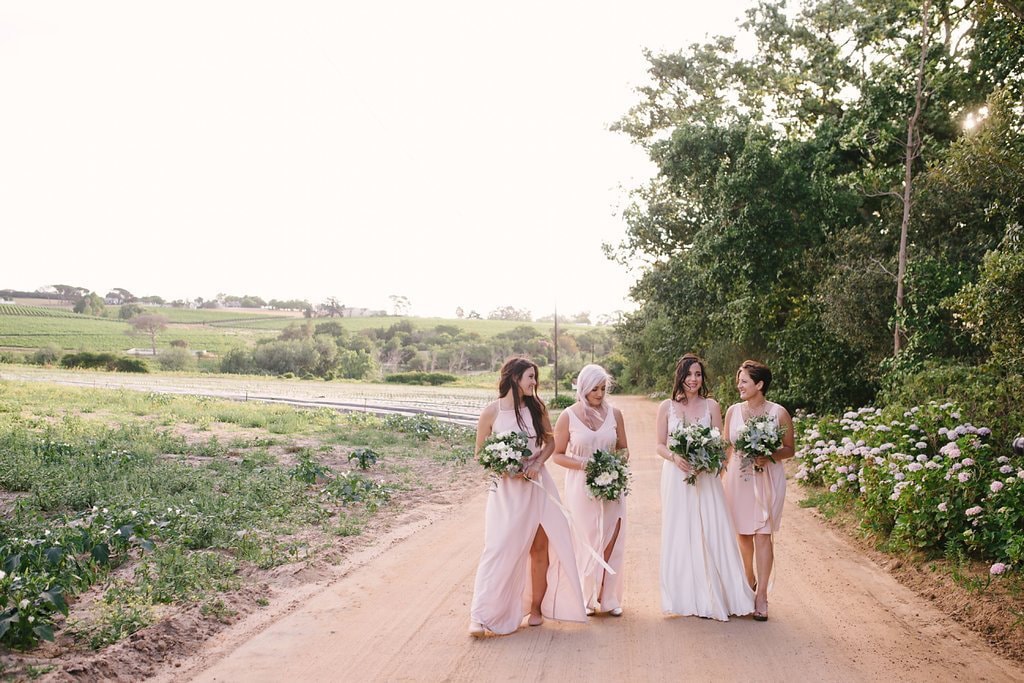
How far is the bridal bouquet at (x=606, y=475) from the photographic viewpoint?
275 inches

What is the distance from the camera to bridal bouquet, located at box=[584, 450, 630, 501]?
6992mm

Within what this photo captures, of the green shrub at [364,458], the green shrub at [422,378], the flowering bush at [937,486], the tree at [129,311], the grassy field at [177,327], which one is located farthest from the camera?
the tree at [129,311]

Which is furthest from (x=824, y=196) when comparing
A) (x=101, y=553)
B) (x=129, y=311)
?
(x=129, y=311)

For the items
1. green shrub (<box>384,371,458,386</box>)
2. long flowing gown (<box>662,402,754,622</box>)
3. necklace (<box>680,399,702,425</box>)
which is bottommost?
green shrub (<box>384,371,458,386</box>)

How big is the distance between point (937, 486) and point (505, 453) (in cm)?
521

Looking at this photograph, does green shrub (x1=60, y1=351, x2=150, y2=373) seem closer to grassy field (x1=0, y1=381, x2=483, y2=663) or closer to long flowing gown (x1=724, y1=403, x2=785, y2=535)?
grassy field (x1=0, y1=381, x2=483, y2=663)

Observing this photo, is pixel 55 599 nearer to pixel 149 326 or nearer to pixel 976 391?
pixel 976 391

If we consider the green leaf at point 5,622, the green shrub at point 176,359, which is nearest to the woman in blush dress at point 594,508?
the green leaf at point 5,622

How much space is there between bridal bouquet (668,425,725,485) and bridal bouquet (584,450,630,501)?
0.47 metres

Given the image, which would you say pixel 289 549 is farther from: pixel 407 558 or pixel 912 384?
pixel 912 384

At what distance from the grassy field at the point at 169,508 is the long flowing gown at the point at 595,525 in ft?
9.56

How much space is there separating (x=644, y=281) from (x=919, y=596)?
20.4 meters

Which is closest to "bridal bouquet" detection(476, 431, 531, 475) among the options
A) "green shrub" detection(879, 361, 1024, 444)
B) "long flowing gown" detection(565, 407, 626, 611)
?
"long flowing gown" detection(565, 407, 626, 611)

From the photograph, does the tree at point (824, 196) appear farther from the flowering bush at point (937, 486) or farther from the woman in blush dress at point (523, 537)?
the woman in blush dress at point (523, 537)
